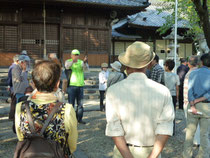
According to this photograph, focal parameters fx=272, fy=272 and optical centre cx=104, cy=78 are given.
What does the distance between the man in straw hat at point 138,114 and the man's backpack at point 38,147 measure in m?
0.44

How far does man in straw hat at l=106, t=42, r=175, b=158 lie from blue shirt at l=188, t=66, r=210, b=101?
6.71 ft

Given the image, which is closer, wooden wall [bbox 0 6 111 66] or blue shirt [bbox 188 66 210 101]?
blue shirt [bbox 188 66 210 101]

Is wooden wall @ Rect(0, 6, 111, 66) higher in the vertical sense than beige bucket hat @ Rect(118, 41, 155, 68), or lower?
higher

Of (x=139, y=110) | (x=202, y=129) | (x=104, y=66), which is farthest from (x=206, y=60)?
(x=104, y=66)

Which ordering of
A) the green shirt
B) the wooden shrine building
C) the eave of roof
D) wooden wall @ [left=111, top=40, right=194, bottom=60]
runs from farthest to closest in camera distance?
wooden wall @ [left=111, top=40, right=194, bottom=60]
the wooden shrine building
the eave of roof
the green shirt

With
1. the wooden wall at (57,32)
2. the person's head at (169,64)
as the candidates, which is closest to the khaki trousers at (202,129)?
the person's head at (169,64)

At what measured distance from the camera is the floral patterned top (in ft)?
6.60

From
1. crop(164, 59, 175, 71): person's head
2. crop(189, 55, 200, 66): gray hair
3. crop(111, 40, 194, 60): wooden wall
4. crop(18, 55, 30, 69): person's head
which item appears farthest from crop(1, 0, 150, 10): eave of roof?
crop(189, 55, 200, 66): gray hair

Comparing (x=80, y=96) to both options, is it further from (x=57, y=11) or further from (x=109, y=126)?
(x=57, y=11)

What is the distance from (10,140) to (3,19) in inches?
429

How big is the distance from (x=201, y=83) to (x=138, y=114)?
2.19 metres

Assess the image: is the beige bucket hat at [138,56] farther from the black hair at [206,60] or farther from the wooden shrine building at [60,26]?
the wooden shrine building at [60,26]

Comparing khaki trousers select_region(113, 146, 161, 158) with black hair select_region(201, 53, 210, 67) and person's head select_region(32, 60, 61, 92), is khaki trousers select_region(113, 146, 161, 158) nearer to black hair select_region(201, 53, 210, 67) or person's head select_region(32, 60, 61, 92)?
person's head select_region(32, 60, 61, 92)

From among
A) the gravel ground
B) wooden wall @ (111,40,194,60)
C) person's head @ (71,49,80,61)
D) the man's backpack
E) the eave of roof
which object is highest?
the eave of roof
